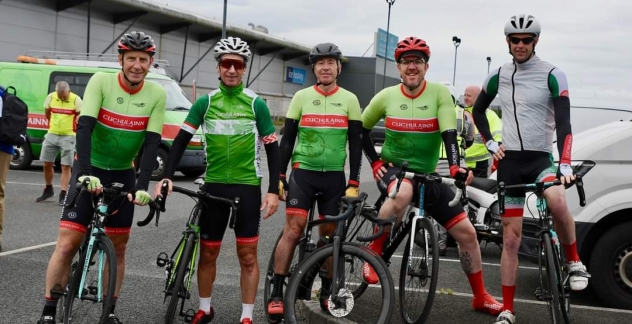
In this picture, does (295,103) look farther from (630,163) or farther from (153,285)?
(630,163)

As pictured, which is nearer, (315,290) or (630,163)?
(315,290)

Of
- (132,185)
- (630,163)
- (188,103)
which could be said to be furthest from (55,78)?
(630,163)

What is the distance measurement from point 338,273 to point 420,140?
1388 millimetres

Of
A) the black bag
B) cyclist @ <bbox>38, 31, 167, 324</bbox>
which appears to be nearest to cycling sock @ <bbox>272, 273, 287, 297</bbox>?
cyclist @ <bbox>38, 31, 167, 324</bbox>

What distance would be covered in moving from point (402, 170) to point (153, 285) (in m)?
2.71

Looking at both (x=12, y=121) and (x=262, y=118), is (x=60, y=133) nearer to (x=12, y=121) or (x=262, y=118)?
(x=12, y=121)

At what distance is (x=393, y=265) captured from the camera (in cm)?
825

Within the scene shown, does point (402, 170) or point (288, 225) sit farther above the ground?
point (402, 170)

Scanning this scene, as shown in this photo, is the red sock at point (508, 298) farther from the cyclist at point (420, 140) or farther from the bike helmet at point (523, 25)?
the bike helmet at point (523, 25)

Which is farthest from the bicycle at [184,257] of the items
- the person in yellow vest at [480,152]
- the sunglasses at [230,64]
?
the person in yellow vest at [480,152]

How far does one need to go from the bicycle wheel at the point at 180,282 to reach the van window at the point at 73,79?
43.4ft

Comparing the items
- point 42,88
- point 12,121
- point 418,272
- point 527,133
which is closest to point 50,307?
point 418,272

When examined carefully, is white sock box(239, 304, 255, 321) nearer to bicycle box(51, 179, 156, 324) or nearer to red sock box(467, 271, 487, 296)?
→ bicycle box(51, 179, 156, 324)

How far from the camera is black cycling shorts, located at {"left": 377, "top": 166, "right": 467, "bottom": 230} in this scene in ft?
18.5
